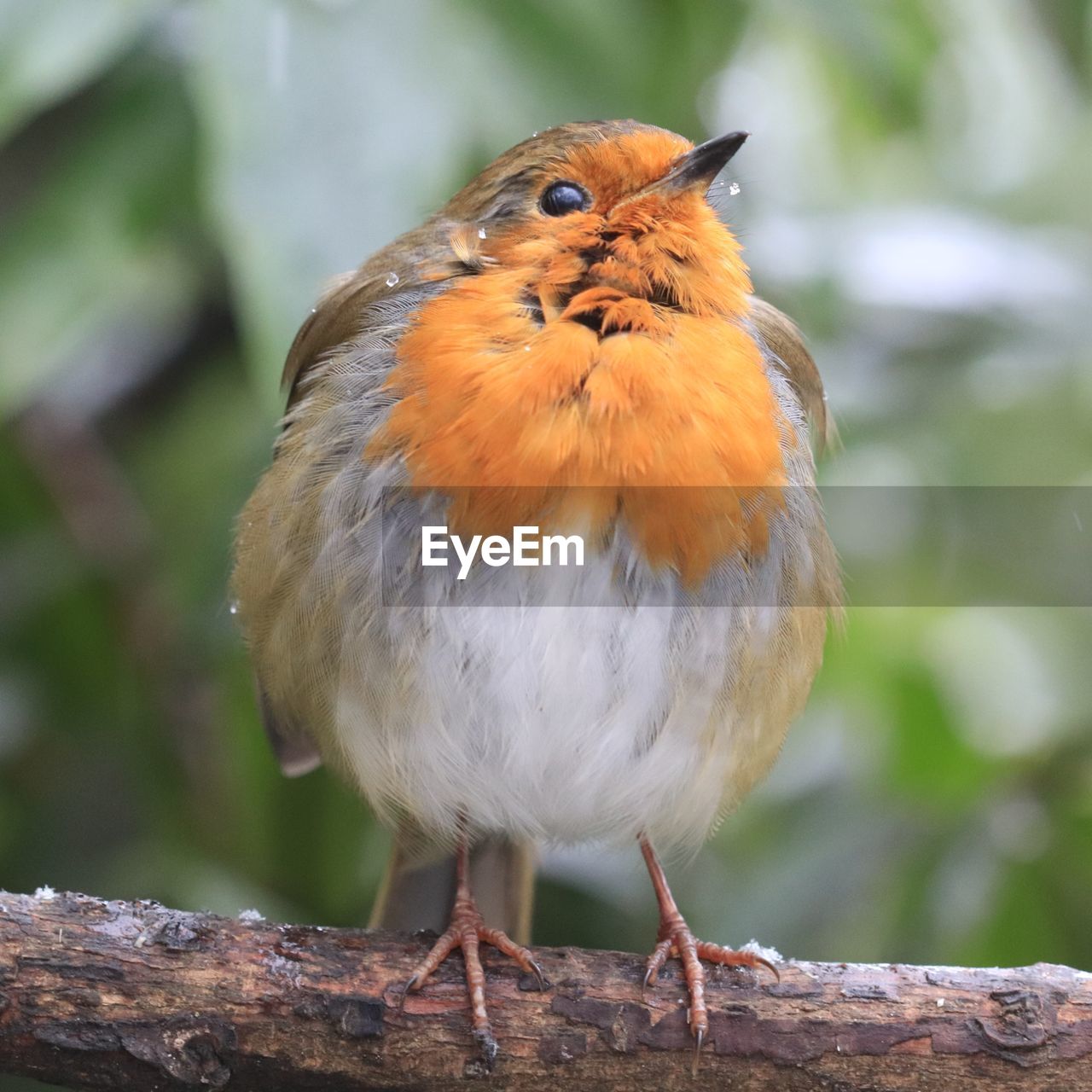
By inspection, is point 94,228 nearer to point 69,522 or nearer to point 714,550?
point 69,522

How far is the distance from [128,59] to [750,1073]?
8.36 feet

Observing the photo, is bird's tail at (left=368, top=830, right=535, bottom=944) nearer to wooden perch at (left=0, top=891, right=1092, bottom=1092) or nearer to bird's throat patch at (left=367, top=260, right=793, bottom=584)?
wooden perch at (left=0, top=891, right=1092, bottom=1092)

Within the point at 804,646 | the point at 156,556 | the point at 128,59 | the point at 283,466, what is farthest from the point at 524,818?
the point at 128,59

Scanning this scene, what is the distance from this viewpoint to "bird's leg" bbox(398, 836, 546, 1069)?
2457 mm

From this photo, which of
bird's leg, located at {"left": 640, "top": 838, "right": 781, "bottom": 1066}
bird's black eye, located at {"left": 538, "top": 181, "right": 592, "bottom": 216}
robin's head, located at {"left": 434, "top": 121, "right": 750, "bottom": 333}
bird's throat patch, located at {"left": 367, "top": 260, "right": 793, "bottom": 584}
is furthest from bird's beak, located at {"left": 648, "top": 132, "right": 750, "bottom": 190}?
bird's leg, located at {"left": 640, "top": 838, "right": 781, "bottom": 1066}

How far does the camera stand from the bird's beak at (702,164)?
2.68 metres

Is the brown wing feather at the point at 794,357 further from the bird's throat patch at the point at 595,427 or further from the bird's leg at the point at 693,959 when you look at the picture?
the bird's leg at the point at 693,959

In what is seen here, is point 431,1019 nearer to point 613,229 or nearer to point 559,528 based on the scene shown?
point 559,528

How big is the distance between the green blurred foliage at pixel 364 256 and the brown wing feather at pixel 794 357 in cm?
23

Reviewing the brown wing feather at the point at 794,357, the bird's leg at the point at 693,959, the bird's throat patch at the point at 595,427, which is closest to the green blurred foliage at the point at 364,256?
the brown wing feather at the point at 794,357

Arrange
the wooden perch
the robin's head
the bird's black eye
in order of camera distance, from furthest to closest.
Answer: the bird's black eye
the robin's head
the wooden perch

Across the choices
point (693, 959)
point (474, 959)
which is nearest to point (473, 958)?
point (474, 959)

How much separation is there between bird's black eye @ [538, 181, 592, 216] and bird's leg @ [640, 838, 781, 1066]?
128 cm

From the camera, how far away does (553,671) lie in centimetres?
255
